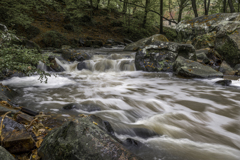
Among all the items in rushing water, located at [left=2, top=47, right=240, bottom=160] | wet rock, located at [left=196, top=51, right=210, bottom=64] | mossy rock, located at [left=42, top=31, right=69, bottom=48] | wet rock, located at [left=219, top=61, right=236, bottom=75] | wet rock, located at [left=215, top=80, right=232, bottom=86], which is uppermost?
mossy rock, located at [left=42, top=31, right=69, bottom=48]

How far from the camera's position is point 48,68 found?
8.17 metres

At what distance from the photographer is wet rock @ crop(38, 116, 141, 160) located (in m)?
1.48

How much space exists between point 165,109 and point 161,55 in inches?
187

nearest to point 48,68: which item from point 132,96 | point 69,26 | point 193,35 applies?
point 132,96

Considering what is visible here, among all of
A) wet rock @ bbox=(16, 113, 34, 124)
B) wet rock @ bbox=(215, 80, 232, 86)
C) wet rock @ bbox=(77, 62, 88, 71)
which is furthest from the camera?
wet rock @ bbox=(77, 62, 88, 71)

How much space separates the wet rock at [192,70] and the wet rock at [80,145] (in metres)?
5.94

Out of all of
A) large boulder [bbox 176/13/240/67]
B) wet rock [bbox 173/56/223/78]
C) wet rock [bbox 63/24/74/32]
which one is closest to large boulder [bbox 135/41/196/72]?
wet rock [bbox 173/56/223/78]

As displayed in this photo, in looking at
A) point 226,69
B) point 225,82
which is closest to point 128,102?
point 225,82

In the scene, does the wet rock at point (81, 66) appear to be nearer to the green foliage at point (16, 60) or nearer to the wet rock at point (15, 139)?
the green foliage at point (16, 60)

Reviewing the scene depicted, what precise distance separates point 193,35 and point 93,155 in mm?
11768

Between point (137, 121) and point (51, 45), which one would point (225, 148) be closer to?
point (137, 121)

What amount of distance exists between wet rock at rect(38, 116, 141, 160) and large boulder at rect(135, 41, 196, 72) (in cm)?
668

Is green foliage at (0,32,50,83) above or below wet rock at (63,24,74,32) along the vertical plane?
below

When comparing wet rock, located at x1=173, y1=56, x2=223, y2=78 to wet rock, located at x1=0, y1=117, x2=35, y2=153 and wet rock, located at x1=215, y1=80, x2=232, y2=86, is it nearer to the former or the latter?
wet rock, located at x1=215, y1=80, x2=232, y2=86
